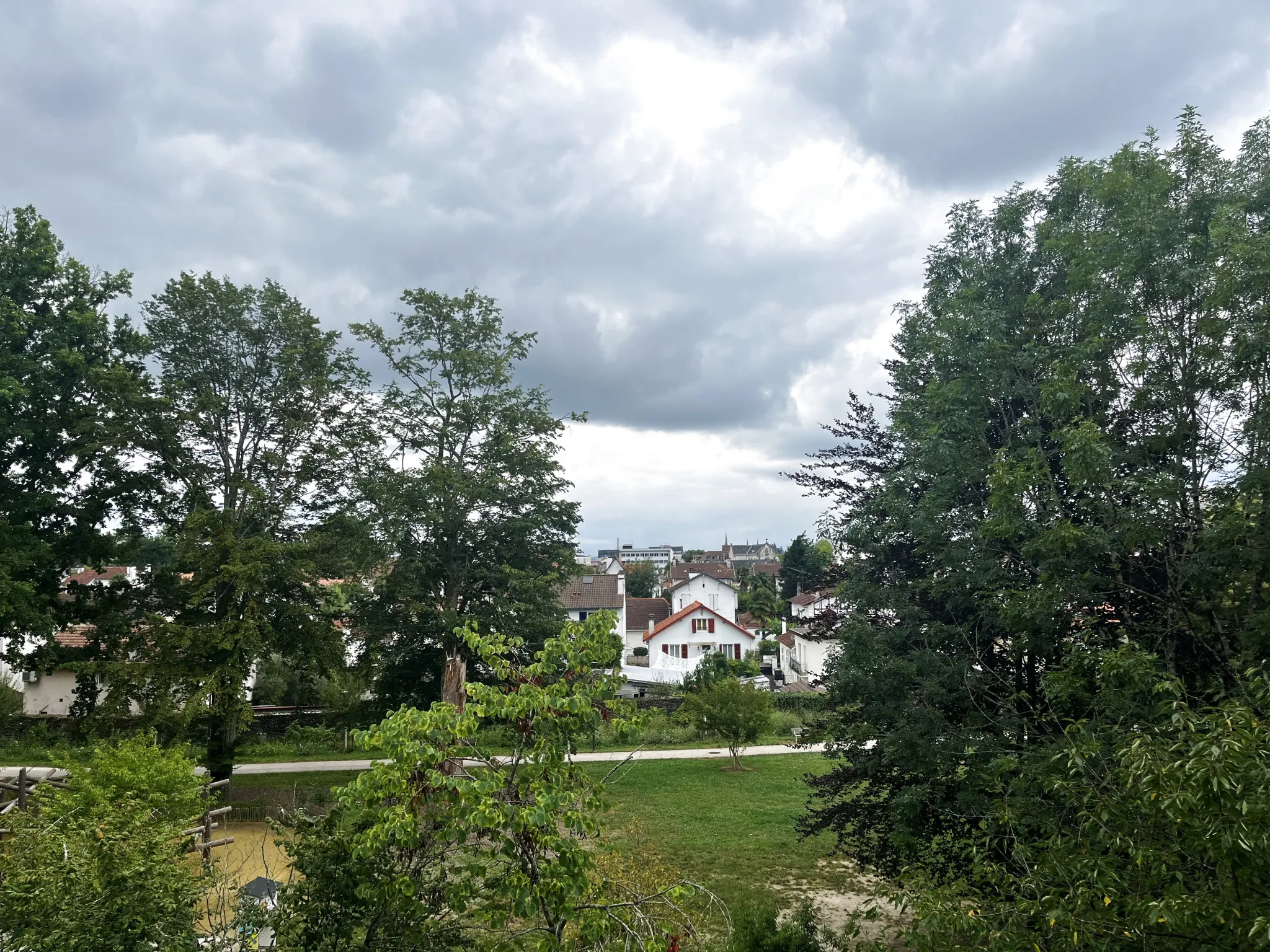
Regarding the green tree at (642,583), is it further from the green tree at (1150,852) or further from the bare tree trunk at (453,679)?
the green tree at (1150,852)

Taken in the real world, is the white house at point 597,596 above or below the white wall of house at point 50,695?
above

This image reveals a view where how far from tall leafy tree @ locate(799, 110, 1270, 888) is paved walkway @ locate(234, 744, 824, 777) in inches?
503

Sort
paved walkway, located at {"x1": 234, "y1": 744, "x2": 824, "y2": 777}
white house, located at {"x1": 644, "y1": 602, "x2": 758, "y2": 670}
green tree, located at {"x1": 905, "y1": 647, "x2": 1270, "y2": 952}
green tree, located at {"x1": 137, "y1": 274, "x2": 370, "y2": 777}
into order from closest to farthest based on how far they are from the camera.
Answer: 1. green tree, located at {"x1": 905, "y1": 647, "x2": 1270, "y2": 952}
2. green tree, located at {"x1": 137, "y1": 274, "x2": 370, "y2": 777}
3. paved walkway, located at {"x1": 234, "y1": 744, "x2": 824, "y2": 777}
4. white house, located at {"x1": 644, "y1": 602, "x2": 758, "y2": 670}

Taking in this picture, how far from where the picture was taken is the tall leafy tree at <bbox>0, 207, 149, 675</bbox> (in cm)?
1453

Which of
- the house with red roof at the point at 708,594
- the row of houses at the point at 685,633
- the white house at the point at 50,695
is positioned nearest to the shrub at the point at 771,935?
the white house at the point at 50,695

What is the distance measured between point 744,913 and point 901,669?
3.28m

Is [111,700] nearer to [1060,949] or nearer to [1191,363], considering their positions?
[1060,949]

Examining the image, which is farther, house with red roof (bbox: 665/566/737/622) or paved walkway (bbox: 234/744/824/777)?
house with red roof (bbox: 665/566/737/622)

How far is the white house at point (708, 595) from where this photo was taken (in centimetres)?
6059

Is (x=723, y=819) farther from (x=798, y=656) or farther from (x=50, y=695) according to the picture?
(x=798, y=656)

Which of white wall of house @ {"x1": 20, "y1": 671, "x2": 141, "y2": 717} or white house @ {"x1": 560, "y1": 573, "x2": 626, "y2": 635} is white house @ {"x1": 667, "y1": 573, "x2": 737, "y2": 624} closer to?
white house @ {"x1": 560, "y1": 573, "x2": 626, "y2": 635}

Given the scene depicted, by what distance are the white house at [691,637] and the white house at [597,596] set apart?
4.02m

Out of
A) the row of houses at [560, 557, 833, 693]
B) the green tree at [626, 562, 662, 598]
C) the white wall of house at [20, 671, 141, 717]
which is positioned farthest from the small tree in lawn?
the green tree at [626, 562, 662, 598]

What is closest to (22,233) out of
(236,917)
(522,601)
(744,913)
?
(522,601)
